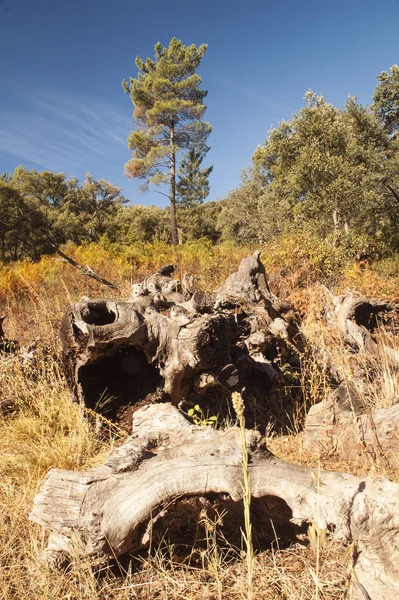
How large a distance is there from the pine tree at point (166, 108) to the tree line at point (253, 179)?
0.06 meters

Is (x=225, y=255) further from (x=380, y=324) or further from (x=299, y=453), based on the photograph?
(x=299, y=453)

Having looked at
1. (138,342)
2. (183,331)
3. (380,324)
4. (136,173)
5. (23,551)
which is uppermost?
(136,173)

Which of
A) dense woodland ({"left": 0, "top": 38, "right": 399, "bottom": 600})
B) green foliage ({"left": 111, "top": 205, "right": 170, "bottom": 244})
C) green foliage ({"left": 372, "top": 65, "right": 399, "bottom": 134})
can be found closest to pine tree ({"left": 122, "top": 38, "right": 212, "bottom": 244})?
green foliage ({"left": 111, "top": 205, "right": 170, "bottom": 244})

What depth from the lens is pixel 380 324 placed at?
17.3 ft

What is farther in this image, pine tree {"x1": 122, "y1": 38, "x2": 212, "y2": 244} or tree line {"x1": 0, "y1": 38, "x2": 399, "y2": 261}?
pine tree {"x1": 122, "y1": 38, "x2": 212, "y2": 244}

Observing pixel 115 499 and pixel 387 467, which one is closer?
pixel 115 499

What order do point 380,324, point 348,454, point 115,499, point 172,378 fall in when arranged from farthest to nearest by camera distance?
point 380,324, point 172,378, point 348,454, point 115,499

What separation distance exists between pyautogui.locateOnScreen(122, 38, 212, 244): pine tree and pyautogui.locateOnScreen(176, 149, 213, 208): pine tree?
192cm

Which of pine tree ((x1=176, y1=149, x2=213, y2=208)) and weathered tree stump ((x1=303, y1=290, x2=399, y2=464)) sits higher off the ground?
pine tree ((x1=176, y1=149, x2=213, y2=208))

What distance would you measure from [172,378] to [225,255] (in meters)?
10.1

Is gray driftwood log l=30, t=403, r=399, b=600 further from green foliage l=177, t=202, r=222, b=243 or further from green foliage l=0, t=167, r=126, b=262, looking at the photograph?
green foliage l=177, t=202, r=222, b=243

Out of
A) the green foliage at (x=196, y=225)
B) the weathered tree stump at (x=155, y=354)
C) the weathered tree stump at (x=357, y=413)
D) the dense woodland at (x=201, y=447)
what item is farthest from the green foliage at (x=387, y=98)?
the weathered tree stump at (x=155, y=354)

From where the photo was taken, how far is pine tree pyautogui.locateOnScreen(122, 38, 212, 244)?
1925 centimetres

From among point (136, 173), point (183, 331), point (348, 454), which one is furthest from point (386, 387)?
point (136, 173)
